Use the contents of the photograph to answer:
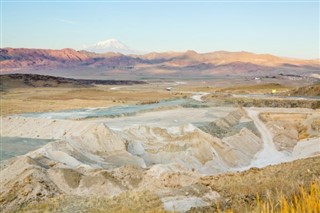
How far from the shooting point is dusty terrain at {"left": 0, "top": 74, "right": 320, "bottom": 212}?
48.0 ft

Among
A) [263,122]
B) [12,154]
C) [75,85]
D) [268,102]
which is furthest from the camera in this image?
[75,85]

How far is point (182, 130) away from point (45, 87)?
85.2 metres

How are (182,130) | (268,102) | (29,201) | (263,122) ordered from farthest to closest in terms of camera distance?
(268,102) < (263,122) < (182,130) < (29,201)

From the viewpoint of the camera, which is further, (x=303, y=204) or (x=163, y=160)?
(x=163, y=160)

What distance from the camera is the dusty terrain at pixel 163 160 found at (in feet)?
48.0

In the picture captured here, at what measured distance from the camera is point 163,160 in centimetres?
2822

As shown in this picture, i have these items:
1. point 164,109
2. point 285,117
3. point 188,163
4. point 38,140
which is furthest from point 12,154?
point 285,117

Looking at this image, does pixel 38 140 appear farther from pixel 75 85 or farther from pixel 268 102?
pixel 75 85

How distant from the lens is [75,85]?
12169 centimetres

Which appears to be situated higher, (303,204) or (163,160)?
(303,204)

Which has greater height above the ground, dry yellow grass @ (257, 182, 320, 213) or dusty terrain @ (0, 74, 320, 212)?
dry yellow grass @ (257, 182, 320, 213)

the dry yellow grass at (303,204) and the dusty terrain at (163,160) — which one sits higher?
the dry yellow grass at (303,204)

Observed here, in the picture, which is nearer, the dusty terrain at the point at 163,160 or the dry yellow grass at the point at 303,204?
the dry yellow grass at the point at 303,204

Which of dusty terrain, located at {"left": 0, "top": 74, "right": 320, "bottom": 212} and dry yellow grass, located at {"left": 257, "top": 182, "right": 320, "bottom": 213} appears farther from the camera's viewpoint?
dusty terrain, located at {"left": 0, "top": 74, "right": 320, "bottom": 212}
